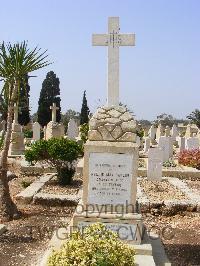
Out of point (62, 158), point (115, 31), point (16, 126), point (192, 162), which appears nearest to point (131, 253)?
point (115, 31)

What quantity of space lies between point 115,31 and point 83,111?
1509 inches

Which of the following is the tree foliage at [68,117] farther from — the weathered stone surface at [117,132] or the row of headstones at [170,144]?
the weathered stone surface at [117,132]

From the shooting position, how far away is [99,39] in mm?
6930

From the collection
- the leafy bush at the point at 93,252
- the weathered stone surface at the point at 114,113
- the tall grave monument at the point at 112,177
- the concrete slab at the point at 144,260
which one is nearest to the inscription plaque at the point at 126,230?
the tall grave monument at the point at 112,177

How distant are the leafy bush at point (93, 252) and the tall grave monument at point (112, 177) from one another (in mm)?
866

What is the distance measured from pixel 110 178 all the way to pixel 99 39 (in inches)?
111

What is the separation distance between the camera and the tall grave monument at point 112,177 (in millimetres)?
5203

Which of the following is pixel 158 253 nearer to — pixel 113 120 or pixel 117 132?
pixel 117 132

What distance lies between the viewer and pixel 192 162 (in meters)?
15.0

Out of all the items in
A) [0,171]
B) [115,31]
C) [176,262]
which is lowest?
[176,262]

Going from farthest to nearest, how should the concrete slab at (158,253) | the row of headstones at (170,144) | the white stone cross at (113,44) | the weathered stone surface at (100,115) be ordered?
the row of headstones at (170,144) → the white stone cross at (113,44) → the weathered stone surface at (100,115) → the concrete slab at (158,253)

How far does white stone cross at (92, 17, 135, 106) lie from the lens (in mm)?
6672

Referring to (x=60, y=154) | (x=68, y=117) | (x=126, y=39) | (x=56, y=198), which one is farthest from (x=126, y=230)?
(x=68, y=117)

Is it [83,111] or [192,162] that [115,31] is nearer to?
[192,162]
